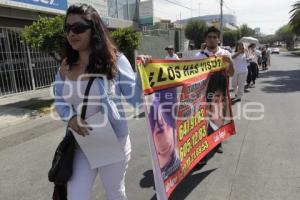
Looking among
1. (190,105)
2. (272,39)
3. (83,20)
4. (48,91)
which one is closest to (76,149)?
(83,20)

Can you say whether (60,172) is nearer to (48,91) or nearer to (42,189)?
(42,189)

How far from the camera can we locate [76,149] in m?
2.44

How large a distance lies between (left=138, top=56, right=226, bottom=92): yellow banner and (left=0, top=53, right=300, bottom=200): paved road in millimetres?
1294

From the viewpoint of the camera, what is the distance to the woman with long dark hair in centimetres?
231

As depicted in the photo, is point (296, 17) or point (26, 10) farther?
point (296, 17)

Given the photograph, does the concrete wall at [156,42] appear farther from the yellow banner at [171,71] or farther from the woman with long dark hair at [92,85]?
the woman with long dark hair at [92,85]

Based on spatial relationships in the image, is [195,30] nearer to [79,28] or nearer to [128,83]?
[128,83]

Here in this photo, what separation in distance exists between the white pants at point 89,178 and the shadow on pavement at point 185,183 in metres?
1.32

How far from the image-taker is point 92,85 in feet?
7.50

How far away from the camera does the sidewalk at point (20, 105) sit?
8.61 meters

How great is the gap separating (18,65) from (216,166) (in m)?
10.3

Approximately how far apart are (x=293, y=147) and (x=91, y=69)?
4062 millimetres

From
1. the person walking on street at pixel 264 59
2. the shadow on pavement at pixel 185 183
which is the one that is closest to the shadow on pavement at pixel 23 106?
the shadow on pavement at pixel 185 183

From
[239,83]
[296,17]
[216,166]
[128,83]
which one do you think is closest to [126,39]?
[239,83]
